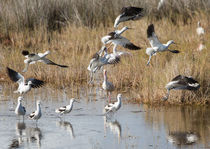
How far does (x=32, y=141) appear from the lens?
8.57 m

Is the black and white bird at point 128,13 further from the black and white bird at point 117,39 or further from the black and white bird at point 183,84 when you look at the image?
the black and white bird at point 183,84

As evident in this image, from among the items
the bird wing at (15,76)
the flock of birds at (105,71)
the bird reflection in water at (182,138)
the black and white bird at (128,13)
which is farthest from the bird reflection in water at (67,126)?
the black and white bird at (128,13)

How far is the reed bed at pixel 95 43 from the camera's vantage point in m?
11.7

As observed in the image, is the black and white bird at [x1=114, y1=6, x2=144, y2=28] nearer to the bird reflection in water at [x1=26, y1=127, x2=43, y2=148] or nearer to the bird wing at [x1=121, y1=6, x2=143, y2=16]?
the bird wing at [x1=121, y1=6, x2=143, y2=16]

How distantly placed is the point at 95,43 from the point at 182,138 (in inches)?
402

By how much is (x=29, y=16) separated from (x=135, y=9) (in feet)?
24.3

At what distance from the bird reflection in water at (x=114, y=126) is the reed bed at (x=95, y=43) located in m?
1.76

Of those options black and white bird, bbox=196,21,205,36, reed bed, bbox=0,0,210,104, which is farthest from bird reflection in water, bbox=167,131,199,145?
black and white bird, bbox=196,21,205,36

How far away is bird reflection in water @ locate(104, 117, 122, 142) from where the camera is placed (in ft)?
29.8

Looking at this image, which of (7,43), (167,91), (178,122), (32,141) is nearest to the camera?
(32,141)

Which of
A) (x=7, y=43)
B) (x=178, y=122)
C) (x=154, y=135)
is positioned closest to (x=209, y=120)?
(x=178, y=122)

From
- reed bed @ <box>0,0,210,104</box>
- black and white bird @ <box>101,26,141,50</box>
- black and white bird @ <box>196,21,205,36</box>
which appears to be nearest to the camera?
reed bed @ <box>0,0,210,104</box>

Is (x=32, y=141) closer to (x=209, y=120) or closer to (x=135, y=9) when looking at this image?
(x=209, y=120)

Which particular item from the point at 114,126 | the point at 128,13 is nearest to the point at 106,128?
the point at 114,126
